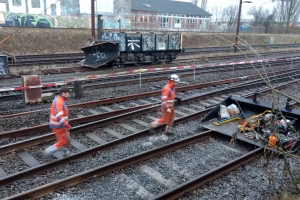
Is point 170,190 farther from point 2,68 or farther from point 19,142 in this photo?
point 2,68

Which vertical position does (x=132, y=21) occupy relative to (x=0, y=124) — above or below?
above

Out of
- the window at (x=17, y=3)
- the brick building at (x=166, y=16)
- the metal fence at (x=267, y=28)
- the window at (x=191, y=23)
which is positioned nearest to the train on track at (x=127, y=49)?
the window at (x=17, y=3)

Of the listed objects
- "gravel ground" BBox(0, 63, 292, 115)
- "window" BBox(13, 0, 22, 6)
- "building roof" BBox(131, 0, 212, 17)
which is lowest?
"gravel ground" BBox(0, 63, 292, 115)

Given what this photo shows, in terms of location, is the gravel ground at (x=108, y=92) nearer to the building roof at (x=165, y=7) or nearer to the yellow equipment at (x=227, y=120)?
the yellow equipment at (x=227, y=120)

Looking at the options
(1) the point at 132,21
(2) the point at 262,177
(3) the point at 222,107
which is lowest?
(2) the point at 262,177

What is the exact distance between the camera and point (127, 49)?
17.4m

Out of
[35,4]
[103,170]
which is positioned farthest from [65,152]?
[35,4]

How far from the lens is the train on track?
1678 centimetres

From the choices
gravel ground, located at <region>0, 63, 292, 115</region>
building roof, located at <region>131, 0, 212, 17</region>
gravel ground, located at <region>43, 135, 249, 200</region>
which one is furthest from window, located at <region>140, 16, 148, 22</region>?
gravel ground, located at <region>43, 135, 249, 200</region>

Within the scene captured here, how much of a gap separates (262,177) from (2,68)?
41.4ft

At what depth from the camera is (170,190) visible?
452cm

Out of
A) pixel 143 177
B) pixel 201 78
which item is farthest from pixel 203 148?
pixel 201 78

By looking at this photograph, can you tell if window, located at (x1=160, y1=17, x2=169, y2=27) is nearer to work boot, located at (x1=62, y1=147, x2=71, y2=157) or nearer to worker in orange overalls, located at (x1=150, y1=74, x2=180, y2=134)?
worker in orange overalls, located at (x1=150, y1=74, x2=180, y2=134)

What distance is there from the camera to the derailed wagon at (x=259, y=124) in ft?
20.0
